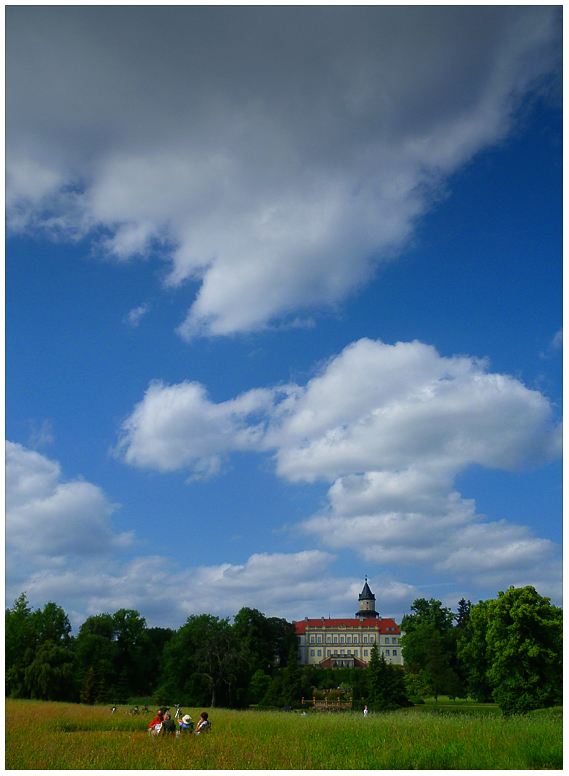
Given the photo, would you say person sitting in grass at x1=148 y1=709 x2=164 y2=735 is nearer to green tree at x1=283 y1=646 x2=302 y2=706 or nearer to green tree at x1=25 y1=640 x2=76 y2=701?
green tree at x1=25 y1=640 x2=76 y2=701

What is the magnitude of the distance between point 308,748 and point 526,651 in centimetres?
2232

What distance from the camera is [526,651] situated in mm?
29047

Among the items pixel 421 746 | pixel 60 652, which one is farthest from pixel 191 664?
pixel 421 746

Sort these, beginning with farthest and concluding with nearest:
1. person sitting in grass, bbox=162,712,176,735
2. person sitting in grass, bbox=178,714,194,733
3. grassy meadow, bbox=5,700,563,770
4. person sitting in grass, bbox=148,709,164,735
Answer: person sitting in grass, bbox=178,714,194,733, person sitting in grass, bbox=162,712,176,735, person sitting in grass, bbox=148,709,164,735, grassy meadow, bbox=5,700,563,770

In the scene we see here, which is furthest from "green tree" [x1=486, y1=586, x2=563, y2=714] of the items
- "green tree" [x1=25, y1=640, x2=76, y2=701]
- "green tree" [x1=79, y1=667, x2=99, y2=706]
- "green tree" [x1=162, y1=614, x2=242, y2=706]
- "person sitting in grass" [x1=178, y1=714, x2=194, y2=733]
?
"green tree" [x1=79, y1=667, x2=99, y2=706]

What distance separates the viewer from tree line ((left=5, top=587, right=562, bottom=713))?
1129 inches

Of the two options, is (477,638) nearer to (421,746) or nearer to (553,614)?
(553,614)

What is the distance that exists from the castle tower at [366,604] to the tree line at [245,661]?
58926 mm

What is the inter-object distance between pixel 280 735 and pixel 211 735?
157cm

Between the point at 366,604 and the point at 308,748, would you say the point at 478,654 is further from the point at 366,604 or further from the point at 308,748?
the point at 366,604

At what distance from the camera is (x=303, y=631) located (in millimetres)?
118375

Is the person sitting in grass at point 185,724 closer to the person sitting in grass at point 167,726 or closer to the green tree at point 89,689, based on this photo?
the person sitting in grass at point 167,726

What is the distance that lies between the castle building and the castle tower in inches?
126

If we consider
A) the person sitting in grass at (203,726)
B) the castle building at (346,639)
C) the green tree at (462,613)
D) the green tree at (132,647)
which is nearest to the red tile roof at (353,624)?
the castle building at (346,639)
